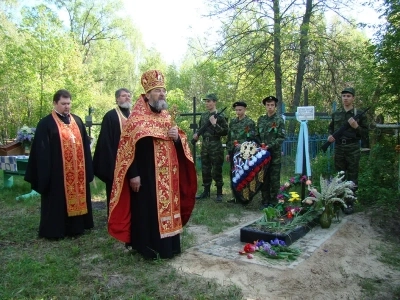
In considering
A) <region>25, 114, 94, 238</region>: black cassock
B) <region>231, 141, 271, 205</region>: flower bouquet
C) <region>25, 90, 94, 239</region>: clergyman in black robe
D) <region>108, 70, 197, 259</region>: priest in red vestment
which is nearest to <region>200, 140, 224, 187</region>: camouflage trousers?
<region>231, 141, 271, 205</region>: flower bouquet

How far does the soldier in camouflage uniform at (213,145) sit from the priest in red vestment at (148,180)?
3005 millimetres

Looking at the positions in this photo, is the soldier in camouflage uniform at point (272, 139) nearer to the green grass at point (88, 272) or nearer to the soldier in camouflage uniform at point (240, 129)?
the soldier in camouflage uniform at point (240, 129)

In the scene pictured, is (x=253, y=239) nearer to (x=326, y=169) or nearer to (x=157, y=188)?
(x=157, y=188)

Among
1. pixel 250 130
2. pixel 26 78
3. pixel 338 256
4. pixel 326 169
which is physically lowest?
pixel 338 256

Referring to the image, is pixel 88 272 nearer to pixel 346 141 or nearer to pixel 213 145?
pixel 213 145

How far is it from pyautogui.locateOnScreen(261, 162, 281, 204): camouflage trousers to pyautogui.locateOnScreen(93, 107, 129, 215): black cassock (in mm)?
2802

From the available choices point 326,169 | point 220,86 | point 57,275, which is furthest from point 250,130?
point 220,86

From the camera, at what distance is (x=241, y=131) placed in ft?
22.5

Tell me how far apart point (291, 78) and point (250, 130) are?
29.5ft

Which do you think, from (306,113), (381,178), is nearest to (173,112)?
(306,113)

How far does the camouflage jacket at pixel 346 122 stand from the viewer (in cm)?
604

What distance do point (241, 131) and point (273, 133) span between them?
0.63 meters

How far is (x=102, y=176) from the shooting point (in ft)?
16.5

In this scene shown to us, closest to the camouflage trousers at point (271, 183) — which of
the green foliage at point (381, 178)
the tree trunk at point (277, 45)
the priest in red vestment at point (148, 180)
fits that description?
the green foliage at point (381, 178)
